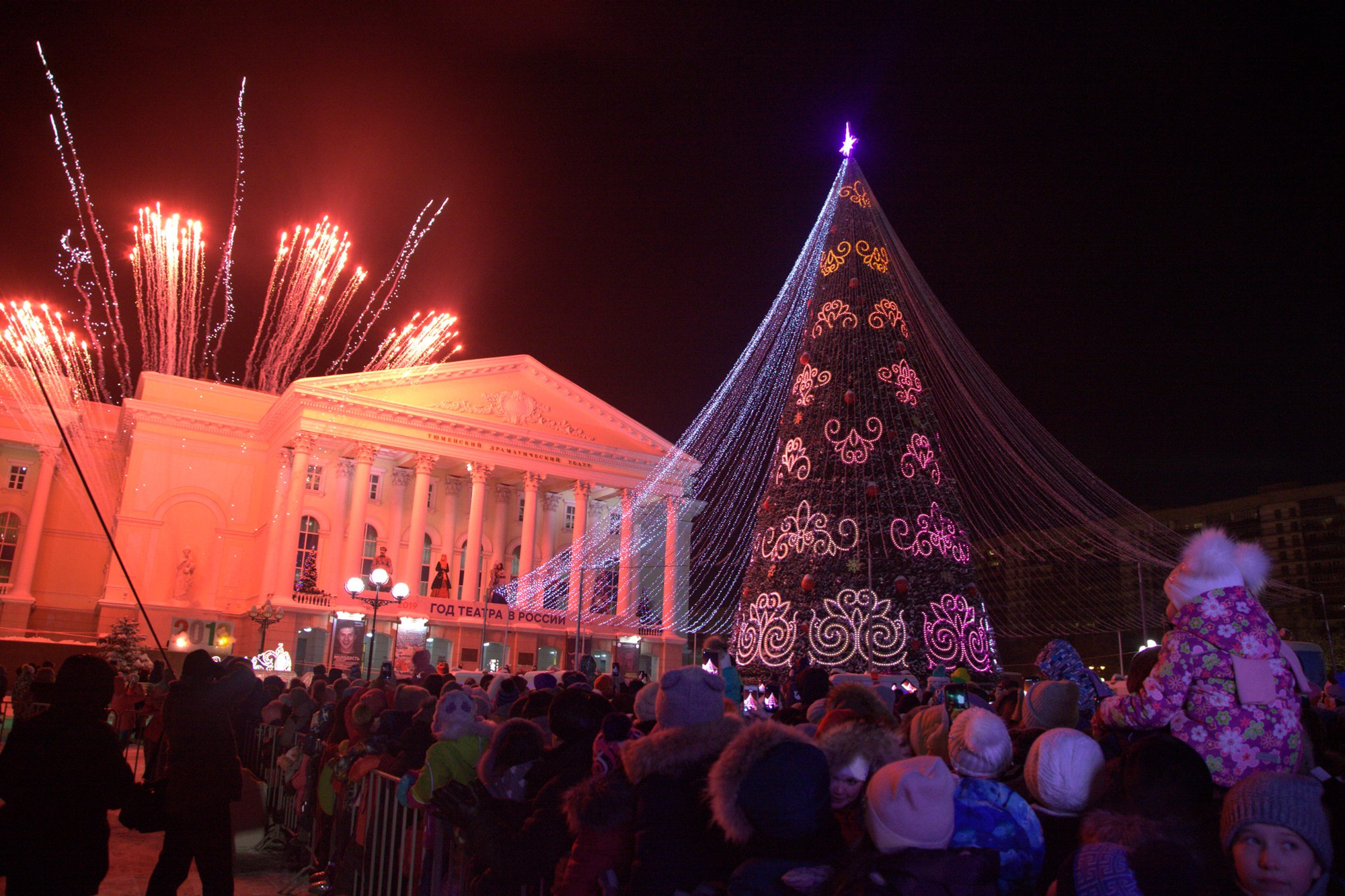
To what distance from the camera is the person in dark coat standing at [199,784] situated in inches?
198

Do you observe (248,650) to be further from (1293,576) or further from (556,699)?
(1293,576)

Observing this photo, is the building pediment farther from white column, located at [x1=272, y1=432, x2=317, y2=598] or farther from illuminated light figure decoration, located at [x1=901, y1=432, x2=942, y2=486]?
illuminated light figure decoration, located at [x1=901, y1=432, x2=942, y2=486]

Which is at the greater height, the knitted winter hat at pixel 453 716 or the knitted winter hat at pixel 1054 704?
the knitted winter hat at pixel 1054 704

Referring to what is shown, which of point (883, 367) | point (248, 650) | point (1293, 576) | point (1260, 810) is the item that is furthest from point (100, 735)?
point (1293, 576)

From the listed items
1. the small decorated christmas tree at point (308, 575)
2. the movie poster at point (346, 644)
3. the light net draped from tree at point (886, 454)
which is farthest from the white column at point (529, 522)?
the light net draped from tree at point (886, 454)

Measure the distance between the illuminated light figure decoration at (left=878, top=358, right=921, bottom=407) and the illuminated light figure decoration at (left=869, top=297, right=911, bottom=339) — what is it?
53 cm

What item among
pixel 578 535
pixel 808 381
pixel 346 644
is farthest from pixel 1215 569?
pixel 578 535

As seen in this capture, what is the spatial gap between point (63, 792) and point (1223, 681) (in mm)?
5212

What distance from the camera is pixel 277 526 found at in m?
30.6

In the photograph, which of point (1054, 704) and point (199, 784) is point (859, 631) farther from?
point (199, 784)

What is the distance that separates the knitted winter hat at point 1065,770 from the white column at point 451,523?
35.2 metres

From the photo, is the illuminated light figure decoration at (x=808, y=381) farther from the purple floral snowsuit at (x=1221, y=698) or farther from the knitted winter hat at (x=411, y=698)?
the purple floral snowsuit at (x=1221, y=698)

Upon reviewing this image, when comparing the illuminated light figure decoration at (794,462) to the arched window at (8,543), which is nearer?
the illuminated light figure decoration at (794,462)

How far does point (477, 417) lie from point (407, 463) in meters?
3.59
